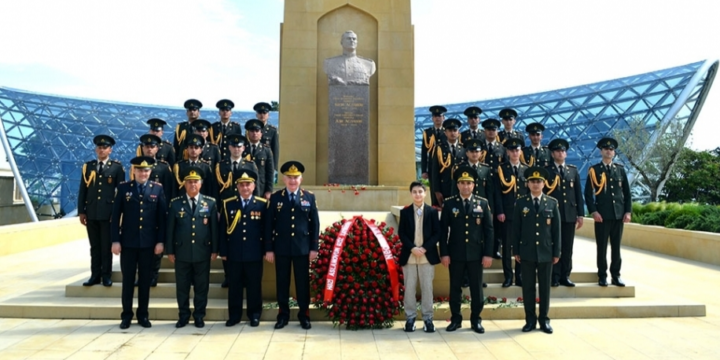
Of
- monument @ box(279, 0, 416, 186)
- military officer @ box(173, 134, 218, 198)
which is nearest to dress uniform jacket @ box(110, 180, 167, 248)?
military officer @ box(173, 134, 218, 198)

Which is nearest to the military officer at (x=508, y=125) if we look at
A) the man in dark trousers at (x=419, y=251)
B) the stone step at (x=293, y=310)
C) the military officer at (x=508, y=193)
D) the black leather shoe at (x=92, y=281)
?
the military officer at (x=508, y=193)

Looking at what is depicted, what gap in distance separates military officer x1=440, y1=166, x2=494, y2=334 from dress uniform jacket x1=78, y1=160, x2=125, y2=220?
469 cm

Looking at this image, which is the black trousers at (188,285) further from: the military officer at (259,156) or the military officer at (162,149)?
the military officer at (162,149)

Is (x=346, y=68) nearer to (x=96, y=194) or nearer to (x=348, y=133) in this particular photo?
(x=348, y=133)

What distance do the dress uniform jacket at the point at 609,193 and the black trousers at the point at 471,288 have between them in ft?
8.30

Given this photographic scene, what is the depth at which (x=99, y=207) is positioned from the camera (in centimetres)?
703

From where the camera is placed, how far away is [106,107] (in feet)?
204

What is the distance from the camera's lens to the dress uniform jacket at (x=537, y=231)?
19.0 feet

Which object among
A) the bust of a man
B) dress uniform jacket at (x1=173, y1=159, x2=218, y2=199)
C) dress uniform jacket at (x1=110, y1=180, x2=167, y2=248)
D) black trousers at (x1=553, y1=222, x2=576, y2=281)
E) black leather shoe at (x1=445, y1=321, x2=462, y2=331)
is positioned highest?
the bust of a man

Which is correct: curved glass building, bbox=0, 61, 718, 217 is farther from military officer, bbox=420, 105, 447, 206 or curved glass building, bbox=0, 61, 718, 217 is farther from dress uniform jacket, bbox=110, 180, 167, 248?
dress uniform jacket, bbox=110, 180, 167, 248

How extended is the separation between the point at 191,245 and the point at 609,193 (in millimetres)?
5872

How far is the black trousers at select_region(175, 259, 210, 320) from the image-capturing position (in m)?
5.86

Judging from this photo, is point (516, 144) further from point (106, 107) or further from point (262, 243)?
point (106, 107)

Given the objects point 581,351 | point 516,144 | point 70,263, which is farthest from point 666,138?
point 70,263
